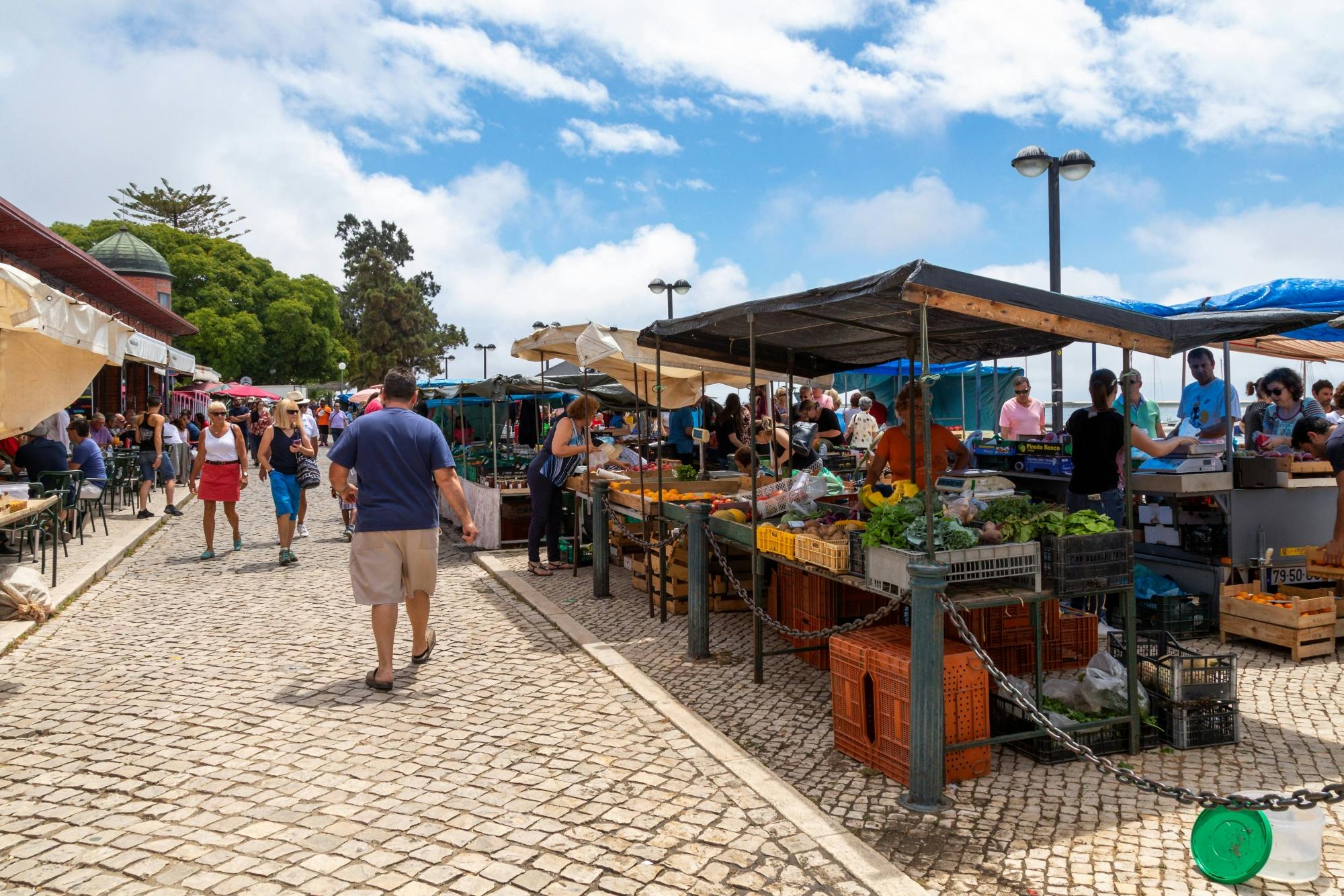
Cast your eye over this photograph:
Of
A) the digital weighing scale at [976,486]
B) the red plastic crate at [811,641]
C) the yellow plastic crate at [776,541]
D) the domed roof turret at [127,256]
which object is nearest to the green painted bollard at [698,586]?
the yellow plastic crate at [776,541]

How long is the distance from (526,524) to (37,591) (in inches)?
226

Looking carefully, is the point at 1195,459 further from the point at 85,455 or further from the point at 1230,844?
the point at 85,455

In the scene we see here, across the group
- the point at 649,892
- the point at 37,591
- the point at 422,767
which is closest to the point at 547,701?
the point at 422,767

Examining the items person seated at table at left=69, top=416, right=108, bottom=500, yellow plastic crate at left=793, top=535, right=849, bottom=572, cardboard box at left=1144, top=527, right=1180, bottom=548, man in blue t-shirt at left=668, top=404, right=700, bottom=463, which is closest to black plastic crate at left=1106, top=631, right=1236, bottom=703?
yellow plastic crate at left=793, top=535, right=849, bottom=572

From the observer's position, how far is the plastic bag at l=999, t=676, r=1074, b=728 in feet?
15.9

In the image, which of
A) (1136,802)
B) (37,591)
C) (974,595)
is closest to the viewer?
(1136,802)

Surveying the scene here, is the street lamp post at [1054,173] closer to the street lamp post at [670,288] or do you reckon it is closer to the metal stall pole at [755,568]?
the metal stall pole at [755,568]

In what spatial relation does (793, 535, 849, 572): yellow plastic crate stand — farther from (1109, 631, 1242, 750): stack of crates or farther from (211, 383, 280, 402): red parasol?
(211, 383, 280, 402): red parasol

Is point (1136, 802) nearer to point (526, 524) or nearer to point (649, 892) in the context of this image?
point (649, 892)

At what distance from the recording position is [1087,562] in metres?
4.80

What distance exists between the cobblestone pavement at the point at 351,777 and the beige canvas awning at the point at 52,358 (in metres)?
2.09

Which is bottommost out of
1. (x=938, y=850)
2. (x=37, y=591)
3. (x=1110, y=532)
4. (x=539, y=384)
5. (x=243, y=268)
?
(x=938, y=850)

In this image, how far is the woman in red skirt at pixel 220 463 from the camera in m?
11.4

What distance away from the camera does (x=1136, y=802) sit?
436 cm
